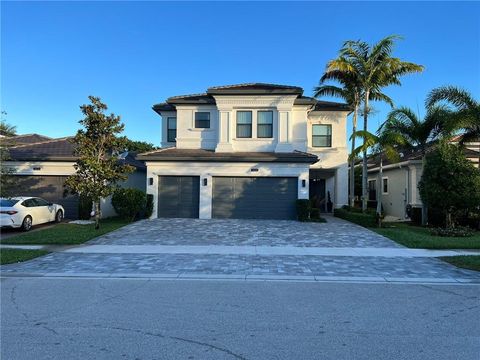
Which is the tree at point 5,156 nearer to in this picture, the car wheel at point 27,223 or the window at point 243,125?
the car wheel at point 27,223

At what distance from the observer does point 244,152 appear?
22688 millimetres

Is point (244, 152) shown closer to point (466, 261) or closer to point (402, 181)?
point (402, 181)

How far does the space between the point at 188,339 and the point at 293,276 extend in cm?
433

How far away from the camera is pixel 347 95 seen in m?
24.8

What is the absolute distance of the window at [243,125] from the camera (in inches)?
911

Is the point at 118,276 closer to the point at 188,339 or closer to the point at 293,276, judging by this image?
the point at 293,276

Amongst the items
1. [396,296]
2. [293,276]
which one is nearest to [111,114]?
[293,276]

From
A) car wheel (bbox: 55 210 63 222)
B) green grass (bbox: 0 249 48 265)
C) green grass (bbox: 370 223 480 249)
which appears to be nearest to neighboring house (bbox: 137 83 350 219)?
car wheel (bbox: 55 210 63 222)

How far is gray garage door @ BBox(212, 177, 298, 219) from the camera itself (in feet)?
69.4

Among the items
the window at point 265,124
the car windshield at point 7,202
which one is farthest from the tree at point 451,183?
the car windshield at point 7,202

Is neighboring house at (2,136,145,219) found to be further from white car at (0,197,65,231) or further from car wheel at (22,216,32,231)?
car wheel at (22,216,32,231)

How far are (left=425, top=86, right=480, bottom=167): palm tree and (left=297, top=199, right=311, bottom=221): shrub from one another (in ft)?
24.4

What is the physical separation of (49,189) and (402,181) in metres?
21.1

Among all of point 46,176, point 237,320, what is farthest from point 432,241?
point 46,176
